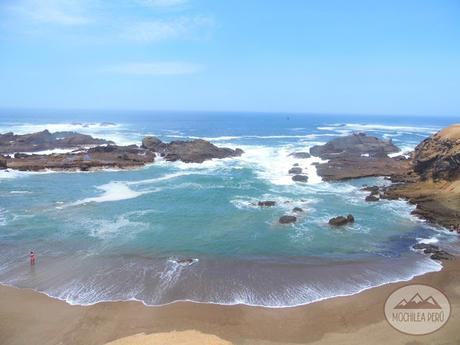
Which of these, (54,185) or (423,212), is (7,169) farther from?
(423,212)

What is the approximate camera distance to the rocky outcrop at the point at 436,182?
3181 centimetres

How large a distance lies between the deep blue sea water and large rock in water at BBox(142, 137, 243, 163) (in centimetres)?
1515

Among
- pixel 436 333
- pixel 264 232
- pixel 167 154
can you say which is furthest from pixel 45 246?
pixel 167 154

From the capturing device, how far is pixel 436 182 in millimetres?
37531

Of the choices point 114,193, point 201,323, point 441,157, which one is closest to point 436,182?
point 441,157

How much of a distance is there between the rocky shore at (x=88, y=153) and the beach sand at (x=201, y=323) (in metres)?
33.8

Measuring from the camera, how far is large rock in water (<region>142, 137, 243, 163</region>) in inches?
2313

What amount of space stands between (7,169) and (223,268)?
37.6 m

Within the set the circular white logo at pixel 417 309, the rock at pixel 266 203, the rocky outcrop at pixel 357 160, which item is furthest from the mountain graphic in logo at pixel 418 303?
the rocky outcrop at pixel 357 160

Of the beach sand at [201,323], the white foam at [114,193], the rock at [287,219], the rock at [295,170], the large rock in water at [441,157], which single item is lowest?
the beach sand at [201,323]

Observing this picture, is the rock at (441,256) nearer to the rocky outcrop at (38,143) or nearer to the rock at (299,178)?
the rock at (299,178)

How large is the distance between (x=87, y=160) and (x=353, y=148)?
134ft

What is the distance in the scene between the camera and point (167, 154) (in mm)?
60312

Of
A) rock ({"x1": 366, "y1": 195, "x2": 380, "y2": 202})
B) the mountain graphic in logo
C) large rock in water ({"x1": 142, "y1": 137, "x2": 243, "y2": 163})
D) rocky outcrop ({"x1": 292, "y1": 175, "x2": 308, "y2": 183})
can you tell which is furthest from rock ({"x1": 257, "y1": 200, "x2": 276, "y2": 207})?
large rock in water ({"x1": 142, "y1": 137, "x2": 243, "y2": 163})
